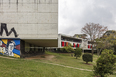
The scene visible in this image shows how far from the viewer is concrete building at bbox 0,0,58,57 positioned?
16.2 metres

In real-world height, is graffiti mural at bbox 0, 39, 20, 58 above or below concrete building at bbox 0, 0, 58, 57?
below

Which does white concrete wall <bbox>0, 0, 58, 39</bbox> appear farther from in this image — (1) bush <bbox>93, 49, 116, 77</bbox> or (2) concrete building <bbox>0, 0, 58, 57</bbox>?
(1) bush <bbox>93, 49, 116, 77</bbox>

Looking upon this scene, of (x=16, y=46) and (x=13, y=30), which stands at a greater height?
(x=13, y=30)

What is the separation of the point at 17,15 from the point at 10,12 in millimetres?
Answer: 1326

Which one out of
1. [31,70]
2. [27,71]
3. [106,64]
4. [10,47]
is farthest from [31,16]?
[106,64]

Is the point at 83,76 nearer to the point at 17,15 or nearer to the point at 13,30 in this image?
the point at 13,30

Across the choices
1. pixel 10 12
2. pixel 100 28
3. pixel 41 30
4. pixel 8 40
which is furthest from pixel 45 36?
pixel 100 28

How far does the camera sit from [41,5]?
16.5 metres

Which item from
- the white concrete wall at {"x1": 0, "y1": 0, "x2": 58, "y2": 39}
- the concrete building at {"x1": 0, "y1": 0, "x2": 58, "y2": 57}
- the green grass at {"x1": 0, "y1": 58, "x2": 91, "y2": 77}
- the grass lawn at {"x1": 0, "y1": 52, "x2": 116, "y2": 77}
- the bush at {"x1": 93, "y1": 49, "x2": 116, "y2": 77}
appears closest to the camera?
the green grass at {"x1": 0, "y1": 58, "x2": 91, "y2": 77}

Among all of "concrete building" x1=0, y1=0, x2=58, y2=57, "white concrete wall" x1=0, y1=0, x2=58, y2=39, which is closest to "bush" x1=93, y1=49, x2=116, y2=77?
"concrete building" x1=0, y1=0, x2=58, y2=57

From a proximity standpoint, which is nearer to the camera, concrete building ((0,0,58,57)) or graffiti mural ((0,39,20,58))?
graffiti mural ((0,39,20,58))

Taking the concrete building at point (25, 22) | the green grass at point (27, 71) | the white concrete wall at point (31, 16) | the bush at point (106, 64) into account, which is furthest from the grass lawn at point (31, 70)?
the white concrete wall at point (31, 16)

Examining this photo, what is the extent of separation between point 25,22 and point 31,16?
147 cm

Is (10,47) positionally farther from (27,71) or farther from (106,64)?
(106,64)
